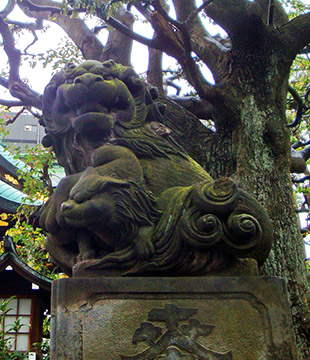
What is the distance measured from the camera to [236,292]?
2.21 meters

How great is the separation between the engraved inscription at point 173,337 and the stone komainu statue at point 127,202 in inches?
8.5

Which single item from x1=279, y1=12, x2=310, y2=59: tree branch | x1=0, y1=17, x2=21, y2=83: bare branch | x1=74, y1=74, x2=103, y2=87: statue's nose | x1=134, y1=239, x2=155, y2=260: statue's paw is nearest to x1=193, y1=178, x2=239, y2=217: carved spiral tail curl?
x1=134, y1=239, x2=155, y2=260: statue's paw

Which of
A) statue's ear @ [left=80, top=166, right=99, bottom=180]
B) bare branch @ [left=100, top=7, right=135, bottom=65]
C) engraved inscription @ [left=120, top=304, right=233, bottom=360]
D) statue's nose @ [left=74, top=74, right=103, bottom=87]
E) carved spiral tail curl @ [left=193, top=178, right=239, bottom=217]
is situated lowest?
engraved inscription @ [left=120, top=304, right=233, bottom=360]

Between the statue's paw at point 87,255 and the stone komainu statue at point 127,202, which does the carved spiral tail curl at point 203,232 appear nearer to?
the stone komainu statue at point 127,202

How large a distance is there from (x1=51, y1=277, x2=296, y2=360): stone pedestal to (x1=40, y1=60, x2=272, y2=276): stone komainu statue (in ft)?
0.35

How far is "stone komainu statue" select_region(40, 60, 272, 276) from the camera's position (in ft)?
7.41

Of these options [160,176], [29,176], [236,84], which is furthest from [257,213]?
[29,176]

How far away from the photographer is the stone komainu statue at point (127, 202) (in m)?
2.26

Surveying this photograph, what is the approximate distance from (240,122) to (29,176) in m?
3.87

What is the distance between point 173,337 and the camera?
2098mm

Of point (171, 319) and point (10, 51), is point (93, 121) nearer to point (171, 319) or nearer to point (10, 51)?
point (171, 319)

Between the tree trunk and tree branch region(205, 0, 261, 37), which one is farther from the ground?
tree branch region(205, 0, 261, 37)

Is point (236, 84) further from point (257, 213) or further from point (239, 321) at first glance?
point (239, 321)

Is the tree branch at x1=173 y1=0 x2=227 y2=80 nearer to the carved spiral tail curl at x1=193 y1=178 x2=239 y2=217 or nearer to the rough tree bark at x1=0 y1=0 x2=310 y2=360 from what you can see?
the rough tree bark at x1=0 y1=0 x2=310 y2=360
